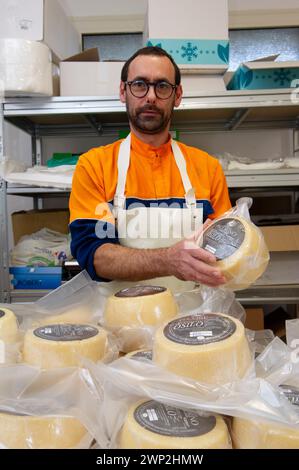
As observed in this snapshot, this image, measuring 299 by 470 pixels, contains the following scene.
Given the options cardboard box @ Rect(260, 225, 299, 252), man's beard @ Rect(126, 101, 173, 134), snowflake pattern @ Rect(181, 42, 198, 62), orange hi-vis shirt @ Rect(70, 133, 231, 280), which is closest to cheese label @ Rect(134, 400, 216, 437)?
orange hi-vis shirt @ Rect(70, 133, 231, 280)

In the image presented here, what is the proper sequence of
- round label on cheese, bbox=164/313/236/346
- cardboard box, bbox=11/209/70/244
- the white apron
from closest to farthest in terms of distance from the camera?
round label on cheese, bbox=164/313/236/346 < the white apron < cardboard box, bbox=11/209/70/244

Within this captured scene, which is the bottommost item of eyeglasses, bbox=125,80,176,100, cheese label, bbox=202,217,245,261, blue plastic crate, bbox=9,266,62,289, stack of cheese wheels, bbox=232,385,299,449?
blue plastic crate, bbox=9,266,62,289

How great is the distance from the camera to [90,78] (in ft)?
5.97

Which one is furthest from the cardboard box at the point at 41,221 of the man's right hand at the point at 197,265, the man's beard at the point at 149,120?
the man's right hand at the point at 197,265

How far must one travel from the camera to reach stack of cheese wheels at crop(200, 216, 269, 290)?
0.72 m

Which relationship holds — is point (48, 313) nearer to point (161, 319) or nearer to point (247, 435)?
point (161, 319)

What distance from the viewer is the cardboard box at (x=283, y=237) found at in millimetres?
1793

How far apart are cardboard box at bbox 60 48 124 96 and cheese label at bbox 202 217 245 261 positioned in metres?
1.23

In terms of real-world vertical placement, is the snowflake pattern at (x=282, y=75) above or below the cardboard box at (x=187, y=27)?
below

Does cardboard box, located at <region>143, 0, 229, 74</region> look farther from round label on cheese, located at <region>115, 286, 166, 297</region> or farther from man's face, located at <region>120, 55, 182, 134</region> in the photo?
round label on cheese, located at <region>115, 286, 166, 297</region>

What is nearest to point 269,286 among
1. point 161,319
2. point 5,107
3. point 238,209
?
point 238,209

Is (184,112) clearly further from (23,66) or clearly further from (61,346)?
(61,346)

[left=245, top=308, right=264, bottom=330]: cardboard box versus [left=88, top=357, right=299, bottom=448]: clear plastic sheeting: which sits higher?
[left=88, top=357, right=299, bottom=448]: clear plastic sheeting

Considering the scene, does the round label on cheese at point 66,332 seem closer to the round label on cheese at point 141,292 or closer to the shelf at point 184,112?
the round label on cheese at point 141,292
